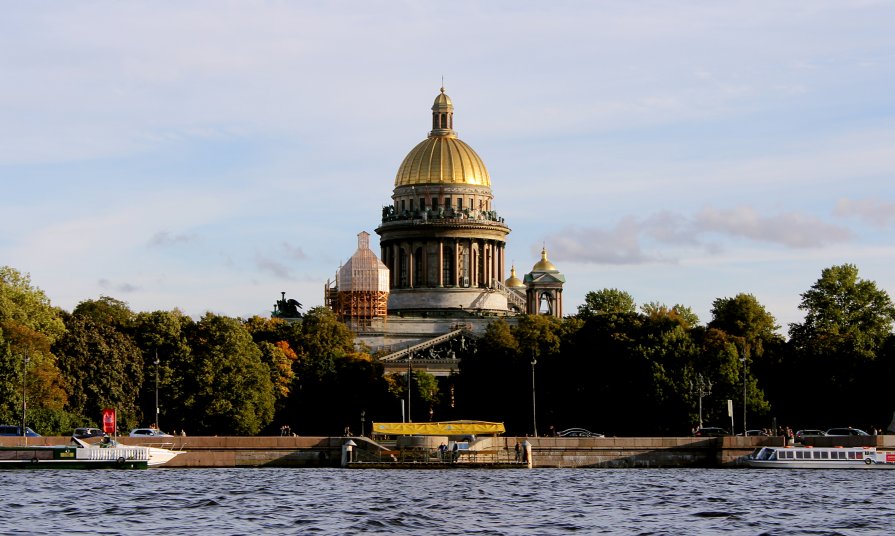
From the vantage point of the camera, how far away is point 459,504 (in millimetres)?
80625

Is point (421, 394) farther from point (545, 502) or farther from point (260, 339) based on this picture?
point (545, 502)

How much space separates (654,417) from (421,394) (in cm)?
3614

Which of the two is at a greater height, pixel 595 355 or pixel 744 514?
pixel 595 355

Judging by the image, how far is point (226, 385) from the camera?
12756cm

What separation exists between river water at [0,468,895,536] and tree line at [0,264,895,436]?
1775 cm

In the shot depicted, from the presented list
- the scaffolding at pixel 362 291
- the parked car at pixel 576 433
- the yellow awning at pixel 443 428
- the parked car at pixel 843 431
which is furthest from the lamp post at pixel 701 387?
the scaffolding at pixel 362 291

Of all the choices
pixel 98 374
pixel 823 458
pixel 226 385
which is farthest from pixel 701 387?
pixel 98 374

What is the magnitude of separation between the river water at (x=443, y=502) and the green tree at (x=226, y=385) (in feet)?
71.3

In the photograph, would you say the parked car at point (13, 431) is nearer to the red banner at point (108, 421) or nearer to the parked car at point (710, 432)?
the red banner at point (108, 421)

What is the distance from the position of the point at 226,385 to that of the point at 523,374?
882 inches

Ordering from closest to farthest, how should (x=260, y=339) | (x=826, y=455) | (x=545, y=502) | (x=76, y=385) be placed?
1. (x=545, y=502)
2. (x=826, y=455)
3. (x=76, y=385)
4. (x=260, y=339)

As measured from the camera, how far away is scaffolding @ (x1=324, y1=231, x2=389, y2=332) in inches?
7554

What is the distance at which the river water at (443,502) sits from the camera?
233 feet

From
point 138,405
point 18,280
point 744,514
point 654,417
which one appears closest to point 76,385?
point 138,405
